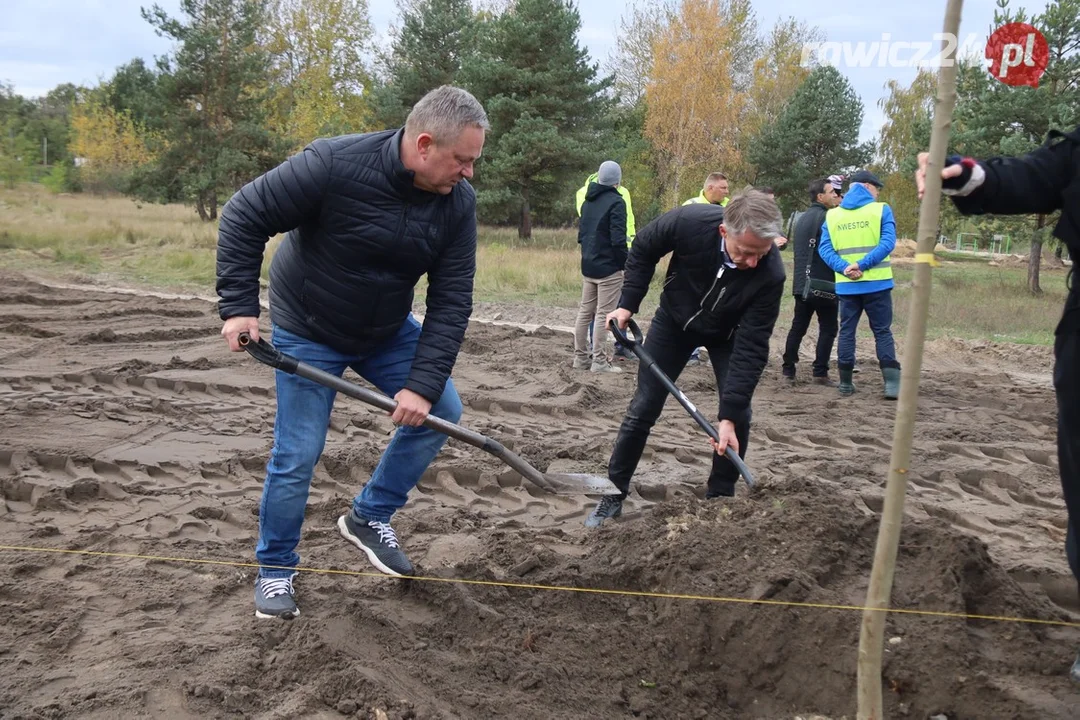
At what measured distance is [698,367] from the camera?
941 cm

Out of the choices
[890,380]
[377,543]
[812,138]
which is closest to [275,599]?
[377,543]

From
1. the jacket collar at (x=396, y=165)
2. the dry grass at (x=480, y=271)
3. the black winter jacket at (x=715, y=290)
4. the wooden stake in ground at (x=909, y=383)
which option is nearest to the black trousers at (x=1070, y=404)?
the wooden stake in ground at (x=909, y=383)

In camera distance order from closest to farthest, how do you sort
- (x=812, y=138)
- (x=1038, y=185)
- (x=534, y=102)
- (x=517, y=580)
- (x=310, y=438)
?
(x=1038, y=185) < (x=310, y=438) < (x=517, y=580) < (x=534, y=102) < (x=812, y=138)

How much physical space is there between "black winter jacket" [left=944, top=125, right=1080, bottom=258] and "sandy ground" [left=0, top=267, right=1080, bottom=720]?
160cm

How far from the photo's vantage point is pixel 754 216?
398 cm

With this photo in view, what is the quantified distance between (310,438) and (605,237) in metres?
5.69

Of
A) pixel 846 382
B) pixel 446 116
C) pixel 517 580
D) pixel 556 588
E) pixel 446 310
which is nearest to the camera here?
pixel 446 116

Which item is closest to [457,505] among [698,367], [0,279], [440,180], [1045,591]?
[440,180]

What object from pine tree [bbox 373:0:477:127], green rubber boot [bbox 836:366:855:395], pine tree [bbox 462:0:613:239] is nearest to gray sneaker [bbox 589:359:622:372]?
green rubber boot [bbox 836:366:855:395]

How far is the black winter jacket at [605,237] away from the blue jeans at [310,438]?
196 inches

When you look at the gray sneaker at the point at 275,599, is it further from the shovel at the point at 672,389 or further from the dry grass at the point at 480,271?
the dry grass at the point at 480,271

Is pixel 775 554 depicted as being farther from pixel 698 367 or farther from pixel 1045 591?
pixel 698 367

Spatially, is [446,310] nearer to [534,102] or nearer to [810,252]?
[810,252]

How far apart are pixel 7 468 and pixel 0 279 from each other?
8915mm
